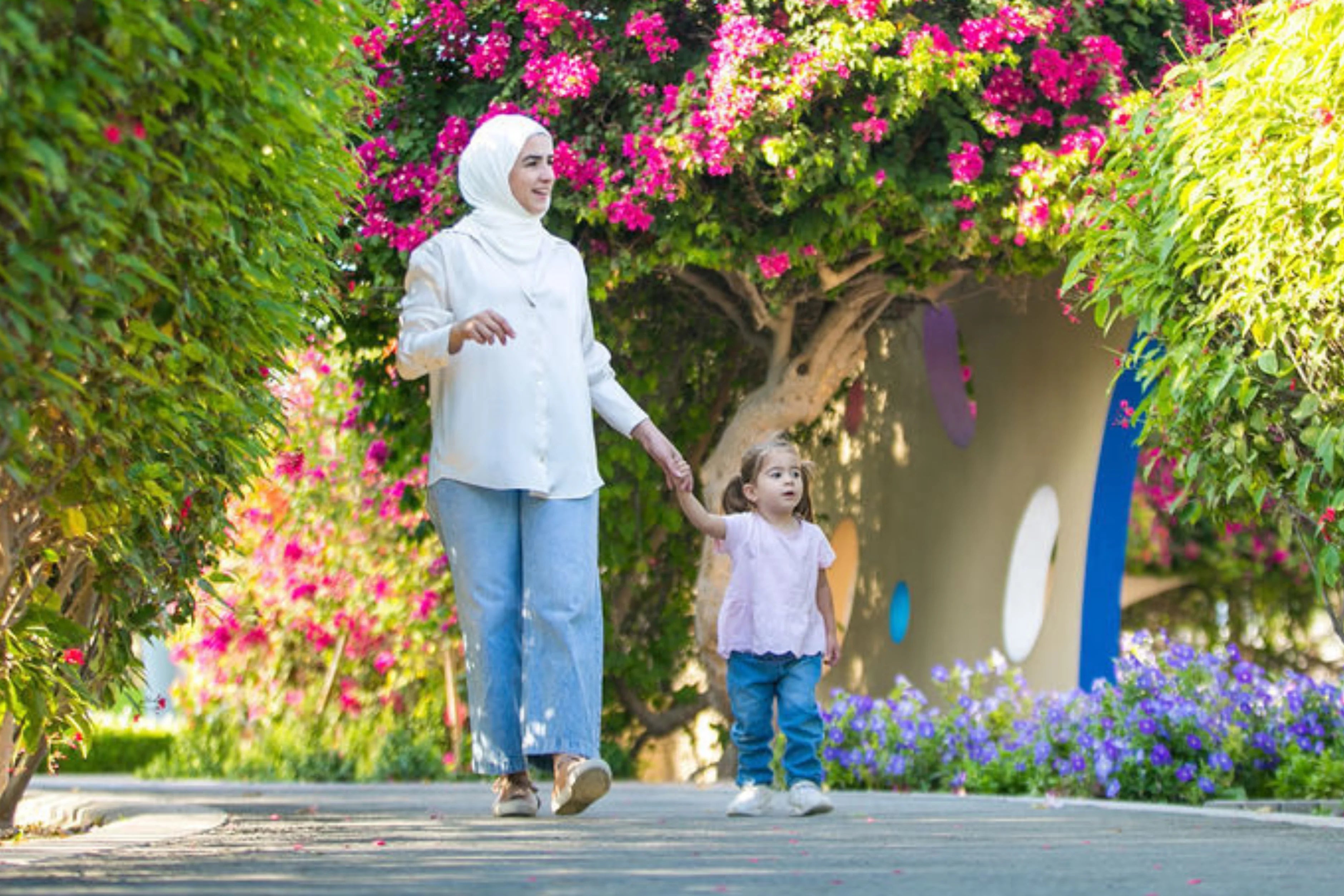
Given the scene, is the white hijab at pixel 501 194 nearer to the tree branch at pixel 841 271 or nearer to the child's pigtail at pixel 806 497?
the child's pigtail at pixel 806 497

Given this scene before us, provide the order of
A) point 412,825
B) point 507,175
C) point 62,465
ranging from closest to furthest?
point 62,465
point 412,825
point 507,175

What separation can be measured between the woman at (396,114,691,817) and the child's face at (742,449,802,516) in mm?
646

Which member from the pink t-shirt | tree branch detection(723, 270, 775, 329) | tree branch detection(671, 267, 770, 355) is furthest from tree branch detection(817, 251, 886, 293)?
the pink t-shirt

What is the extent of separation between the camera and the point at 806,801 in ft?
18.0

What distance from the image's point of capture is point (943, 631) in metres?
10.8

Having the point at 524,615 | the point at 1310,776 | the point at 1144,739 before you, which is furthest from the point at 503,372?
the point at 1310,776

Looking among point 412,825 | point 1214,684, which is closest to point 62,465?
point 412,825

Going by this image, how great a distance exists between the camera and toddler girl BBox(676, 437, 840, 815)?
5703 mm

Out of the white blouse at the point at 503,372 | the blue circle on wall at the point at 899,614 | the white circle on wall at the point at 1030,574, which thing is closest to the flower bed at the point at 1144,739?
the white circle on wall at the point at 1030,574

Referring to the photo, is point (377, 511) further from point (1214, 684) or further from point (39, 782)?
point (1214, 684)

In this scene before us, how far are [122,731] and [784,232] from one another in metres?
10.0

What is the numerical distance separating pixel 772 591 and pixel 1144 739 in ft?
5.91

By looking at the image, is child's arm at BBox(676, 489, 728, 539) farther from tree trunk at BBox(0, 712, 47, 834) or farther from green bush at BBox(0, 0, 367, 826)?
tree trunk at BBox(0, 712, 47, 834)

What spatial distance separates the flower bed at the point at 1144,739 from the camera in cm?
669
